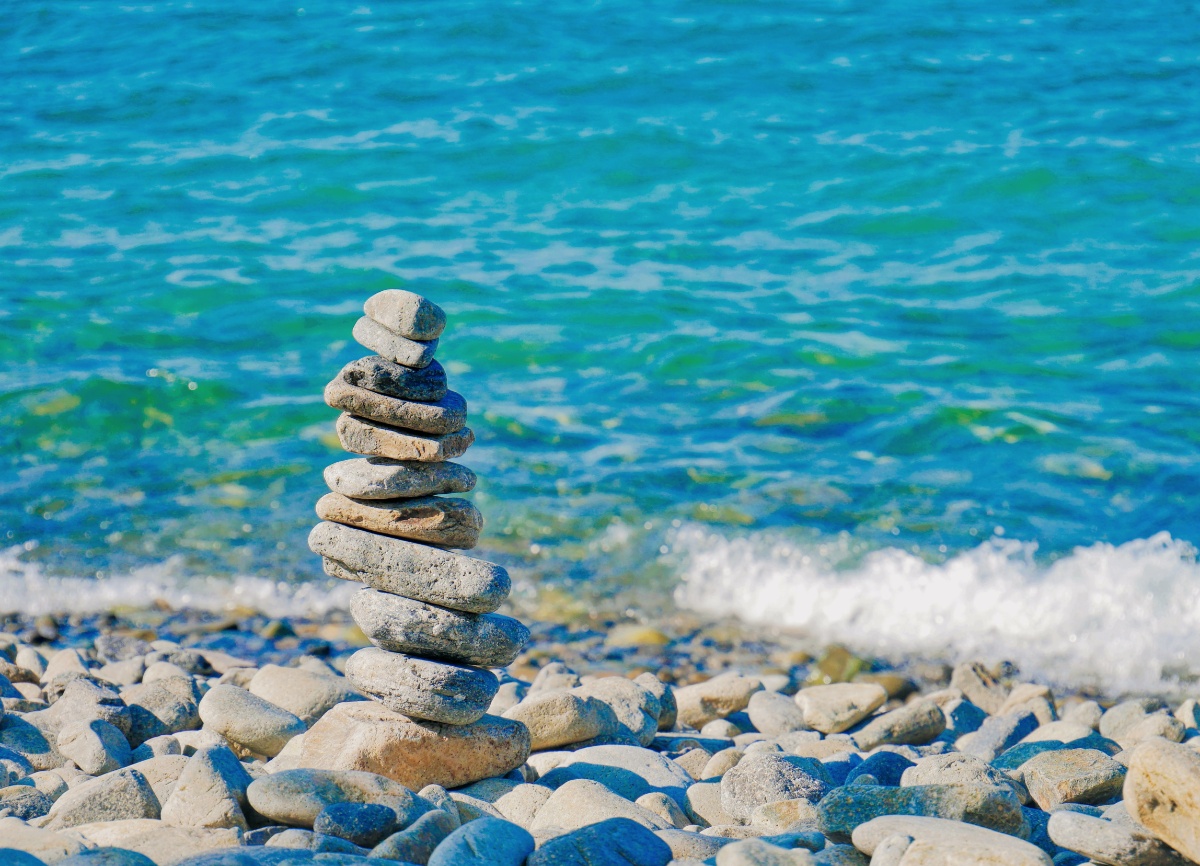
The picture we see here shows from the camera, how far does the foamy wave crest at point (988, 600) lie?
23.5 feet

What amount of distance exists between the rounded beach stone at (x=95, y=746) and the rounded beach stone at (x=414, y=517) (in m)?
1.22

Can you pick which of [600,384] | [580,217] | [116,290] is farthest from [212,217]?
[600,384]

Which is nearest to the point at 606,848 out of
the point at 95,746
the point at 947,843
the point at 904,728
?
the point at 947,843

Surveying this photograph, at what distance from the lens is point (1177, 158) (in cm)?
1315

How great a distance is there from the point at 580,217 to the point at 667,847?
33.5 ft

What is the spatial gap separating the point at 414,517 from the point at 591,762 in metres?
1.15

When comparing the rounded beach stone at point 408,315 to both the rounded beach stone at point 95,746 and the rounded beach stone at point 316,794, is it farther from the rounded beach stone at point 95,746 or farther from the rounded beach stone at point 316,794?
the rounded beach stone at point 95,746

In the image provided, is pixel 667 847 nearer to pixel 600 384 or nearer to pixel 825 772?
pixel 825 772

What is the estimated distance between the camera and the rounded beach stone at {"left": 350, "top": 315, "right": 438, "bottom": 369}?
4.36 meters

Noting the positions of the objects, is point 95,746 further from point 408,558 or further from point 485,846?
point 485,846

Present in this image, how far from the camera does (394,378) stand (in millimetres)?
4359

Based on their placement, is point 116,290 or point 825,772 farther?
point 116,290

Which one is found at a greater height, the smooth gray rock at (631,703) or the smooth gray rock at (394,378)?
the smooth gray rock at (394,378)

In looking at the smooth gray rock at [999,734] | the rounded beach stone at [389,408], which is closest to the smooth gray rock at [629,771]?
the rounded beach stone at [389,408]
